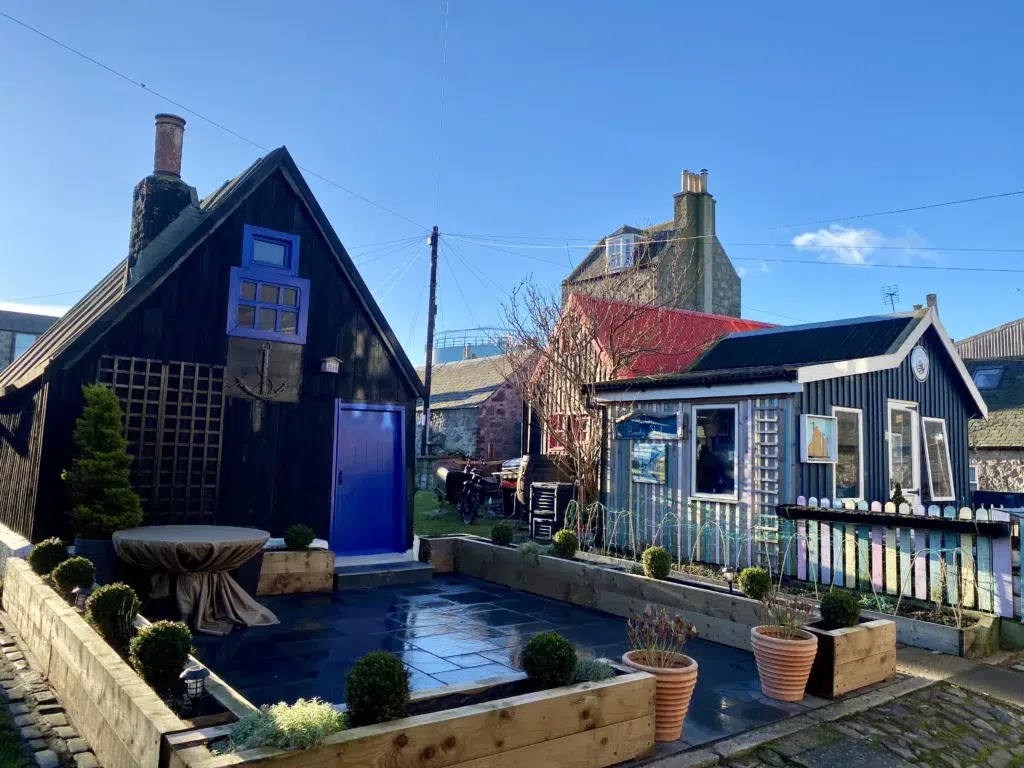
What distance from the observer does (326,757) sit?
3.41 m

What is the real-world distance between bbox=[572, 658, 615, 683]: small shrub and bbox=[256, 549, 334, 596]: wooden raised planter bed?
5.26m

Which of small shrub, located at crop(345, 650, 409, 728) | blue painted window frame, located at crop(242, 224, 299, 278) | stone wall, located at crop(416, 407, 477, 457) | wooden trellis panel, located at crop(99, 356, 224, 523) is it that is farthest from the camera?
stone wall, located at crop(416, 407, 477, 457)

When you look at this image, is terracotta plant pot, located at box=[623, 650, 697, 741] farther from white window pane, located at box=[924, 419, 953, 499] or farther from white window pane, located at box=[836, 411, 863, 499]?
white window pane, located at box=[924, 419, 953, 499]

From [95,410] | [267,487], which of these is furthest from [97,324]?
[267,487]

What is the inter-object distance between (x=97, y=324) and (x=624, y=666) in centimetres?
703

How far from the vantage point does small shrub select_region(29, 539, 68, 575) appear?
7128 millimetres

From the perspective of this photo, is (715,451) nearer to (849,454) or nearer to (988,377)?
(849,454)

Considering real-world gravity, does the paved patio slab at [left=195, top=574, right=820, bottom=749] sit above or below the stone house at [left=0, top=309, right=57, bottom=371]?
below

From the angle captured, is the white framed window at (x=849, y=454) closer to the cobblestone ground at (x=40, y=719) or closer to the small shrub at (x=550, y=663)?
the small shrub at (x=550, y=663)

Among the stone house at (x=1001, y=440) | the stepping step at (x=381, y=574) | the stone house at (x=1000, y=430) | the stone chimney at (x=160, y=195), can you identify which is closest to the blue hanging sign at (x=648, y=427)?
the stepping step at (x=381, y=574)

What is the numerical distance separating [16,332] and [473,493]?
32.1 metres

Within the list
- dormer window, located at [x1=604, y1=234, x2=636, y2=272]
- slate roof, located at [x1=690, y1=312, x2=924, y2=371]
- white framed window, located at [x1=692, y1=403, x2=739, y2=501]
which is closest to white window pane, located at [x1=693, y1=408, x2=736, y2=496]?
white framed window, located at [x1=692, y1=403, x2=739, y2=501]

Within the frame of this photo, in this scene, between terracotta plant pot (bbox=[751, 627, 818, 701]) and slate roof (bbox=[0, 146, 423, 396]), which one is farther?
slate roof (bbox=[0, 146, 423, 396])

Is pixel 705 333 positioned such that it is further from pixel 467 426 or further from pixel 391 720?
pixel 391 720
